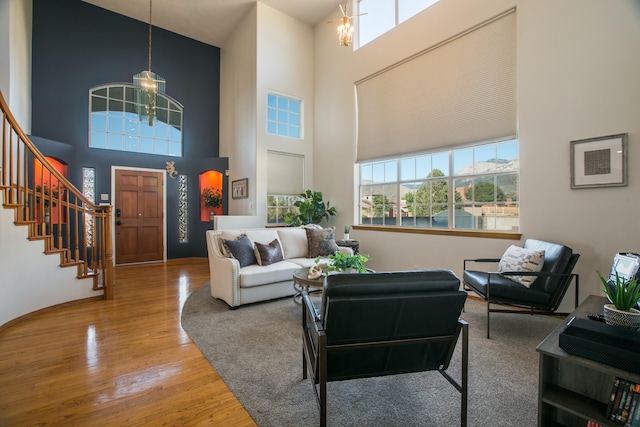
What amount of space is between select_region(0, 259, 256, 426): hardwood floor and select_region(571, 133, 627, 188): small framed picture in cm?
380

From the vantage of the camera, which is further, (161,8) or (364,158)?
(161,8)

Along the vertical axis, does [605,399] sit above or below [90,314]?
above

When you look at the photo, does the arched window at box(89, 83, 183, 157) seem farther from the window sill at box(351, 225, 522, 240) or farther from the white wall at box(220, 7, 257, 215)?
the window sill at box(351, 225, 522, 240)

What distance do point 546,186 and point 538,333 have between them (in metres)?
1.64

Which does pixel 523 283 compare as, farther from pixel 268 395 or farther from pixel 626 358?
pixel 268 395

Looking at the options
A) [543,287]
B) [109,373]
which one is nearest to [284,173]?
[109,373]

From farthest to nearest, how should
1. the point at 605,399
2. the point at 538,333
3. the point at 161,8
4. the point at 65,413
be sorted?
the point at 161,8 → the point at 538,333 → the point at 65,413 → the point at 605,399

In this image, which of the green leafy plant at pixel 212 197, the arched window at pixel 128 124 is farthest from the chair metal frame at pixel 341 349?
the arched window at pixel 128 124

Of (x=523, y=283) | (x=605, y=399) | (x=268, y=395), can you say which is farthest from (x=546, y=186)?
(x=268, y=395)

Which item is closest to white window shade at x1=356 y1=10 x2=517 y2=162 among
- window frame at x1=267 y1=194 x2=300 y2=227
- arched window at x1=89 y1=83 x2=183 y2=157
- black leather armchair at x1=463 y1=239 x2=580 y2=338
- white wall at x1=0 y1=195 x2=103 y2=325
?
black leather armchair at x1=463 y1=239 x2=580 y2=338

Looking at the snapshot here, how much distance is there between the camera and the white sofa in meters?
3.49

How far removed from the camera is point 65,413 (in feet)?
5.59

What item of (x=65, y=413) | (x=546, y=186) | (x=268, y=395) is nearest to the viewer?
(x=65, y=413)

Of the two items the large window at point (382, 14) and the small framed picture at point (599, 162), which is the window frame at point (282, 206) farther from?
the small framed picture at point (599, 162)
